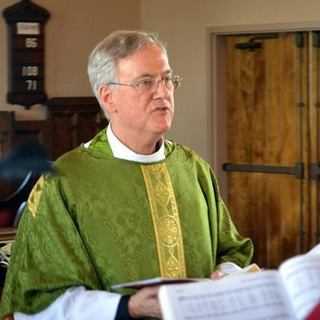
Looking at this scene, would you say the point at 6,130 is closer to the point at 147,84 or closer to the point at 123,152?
the point at 123,152

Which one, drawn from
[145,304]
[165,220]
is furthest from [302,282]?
[165,220]

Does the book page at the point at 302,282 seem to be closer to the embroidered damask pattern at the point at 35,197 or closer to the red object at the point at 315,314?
the red object at the point at 315,314

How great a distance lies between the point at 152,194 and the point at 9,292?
0.45 m

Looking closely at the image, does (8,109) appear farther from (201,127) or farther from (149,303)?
(149,303)

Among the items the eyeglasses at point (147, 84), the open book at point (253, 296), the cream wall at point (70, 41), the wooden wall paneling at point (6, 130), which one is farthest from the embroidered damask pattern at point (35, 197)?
the cream wall at point (70, 41)

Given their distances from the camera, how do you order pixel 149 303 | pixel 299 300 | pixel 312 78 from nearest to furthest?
pixel 299 300 → pixel 149 303 → pixel 312 78

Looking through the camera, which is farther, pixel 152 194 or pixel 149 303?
pixel 152 194

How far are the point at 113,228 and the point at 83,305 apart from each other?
8.8 inches

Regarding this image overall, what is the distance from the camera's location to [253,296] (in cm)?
165

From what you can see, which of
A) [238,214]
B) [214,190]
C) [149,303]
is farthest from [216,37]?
→ [149,303]

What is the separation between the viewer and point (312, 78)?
5703 millimetres

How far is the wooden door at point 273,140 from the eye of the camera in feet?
18.9

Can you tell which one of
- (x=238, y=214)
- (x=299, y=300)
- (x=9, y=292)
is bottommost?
(x=238, y=214)

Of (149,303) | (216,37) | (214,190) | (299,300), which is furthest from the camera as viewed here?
(216,37)
